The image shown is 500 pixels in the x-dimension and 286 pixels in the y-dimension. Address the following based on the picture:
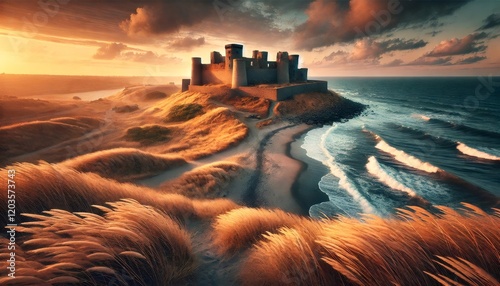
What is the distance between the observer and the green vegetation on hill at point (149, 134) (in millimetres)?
25000

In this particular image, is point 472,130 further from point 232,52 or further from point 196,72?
point 196,72

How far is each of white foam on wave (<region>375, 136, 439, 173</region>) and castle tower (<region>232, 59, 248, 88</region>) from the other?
945 inches

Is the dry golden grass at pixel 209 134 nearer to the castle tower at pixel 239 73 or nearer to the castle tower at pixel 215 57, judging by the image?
the castle tower at pixel 239 73

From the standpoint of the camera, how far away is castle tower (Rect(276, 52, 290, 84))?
45469 millimetres

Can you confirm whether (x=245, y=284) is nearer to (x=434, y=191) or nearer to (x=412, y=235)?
(x=412, y=235)

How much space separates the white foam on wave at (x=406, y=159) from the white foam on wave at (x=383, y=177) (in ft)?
9.18

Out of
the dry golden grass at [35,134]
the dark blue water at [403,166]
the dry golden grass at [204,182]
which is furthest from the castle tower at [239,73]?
Result: the dry golden grass at [204,182]

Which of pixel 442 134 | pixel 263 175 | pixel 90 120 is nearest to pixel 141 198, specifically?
pixel 263 175

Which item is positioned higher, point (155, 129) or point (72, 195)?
point (72, 195)

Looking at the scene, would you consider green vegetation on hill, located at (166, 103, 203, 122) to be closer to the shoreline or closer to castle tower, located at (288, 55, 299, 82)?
the shoreline

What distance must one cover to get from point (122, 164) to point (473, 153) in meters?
31.4

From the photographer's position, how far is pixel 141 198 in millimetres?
4824

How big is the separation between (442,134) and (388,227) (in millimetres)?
36361

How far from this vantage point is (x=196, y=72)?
1754 inches
